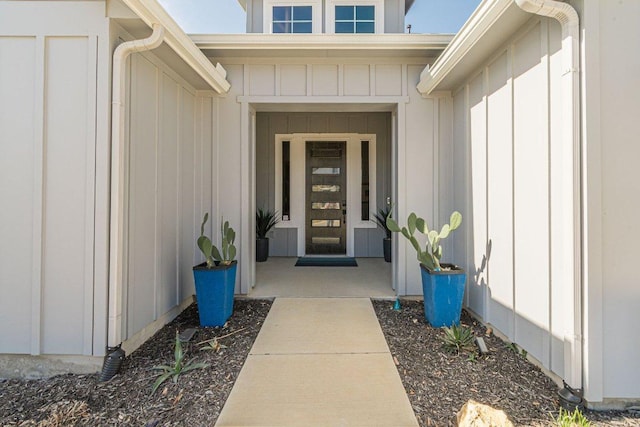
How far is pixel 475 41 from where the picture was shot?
8.54 feet

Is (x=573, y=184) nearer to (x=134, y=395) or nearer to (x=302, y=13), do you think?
(x=134, y=395)

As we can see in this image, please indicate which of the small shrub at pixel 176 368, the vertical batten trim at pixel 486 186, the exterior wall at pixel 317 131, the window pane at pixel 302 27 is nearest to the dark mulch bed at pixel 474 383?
the vertical batten trim at pixel 486 186

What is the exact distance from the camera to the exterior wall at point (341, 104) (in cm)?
388

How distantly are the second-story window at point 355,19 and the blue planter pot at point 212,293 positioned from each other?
4.07m

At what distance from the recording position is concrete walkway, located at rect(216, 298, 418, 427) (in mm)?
1838

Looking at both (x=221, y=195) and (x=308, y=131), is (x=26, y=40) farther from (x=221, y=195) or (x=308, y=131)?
(x=308, y=131)

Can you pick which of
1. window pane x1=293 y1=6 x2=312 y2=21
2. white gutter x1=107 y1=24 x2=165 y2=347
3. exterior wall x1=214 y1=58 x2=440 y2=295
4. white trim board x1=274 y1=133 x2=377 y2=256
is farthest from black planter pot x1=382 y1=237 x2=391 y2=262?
white gutter x1=107 y1=24 x2=165 y2=347

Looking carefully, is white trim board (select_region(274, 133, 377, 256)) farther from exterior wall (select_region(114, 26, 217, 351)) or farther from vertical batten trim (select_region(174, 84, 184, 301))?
vertical batten trim (select_region(174, 84, 184, 301))

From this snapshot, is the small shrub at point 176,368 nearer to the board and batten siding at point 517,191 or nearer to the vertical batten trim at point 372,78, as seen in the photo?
the board and batten siding at point 517,191

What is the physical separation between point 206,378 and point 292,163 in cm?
471

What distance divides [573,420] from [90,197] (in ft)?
10.8

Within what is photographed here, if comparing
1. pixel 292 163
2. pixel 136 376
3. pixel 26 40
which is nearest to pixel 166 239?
pixel 136 376

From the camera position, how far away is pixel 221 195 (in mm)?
3932

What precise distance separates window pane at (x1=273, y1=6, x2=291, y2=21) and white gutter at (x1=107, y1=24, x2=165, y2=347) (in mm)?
3185
